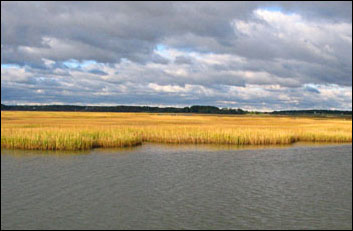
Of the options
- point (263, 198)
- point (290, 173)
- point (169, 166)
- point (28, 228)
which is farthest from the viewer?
point (169, 166)

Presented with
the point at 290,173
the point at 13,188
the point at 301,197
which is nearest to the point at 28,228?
the point at 13,188

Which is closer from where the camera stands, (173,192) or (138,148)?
(173,192)

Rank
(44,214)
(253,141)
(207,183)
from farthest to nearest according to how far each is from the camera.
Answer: (253,141)
(207,183)
(44,214)

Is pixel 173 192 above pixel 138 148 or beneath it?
beneath

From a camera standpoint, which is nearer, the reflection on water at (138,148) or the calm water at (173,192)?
A: the calm water at (173,192)

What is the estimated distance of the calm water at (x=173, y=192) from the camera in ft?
43.7

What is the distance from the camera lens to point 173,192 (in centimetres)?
A: 1738

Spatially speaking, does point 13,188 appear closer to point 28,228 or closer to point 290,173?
point 28,228

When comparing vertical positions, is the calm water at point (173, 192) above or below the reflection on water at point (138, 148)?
below

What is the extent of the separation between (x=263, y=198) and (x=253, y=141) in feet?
73.3

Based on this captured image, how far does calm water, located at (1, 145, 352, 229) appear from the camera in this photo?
1330cm

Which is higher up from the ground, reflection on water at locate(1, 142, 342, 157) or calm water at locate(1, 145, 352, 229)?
reflection on water at locate(1, 142, 342, 157)

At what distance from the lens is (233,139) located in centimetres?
3925

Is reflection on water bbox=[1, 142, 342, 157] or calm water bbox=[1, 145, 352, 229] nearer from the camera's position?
calm water bbox=[1, 145, 352, 229]
